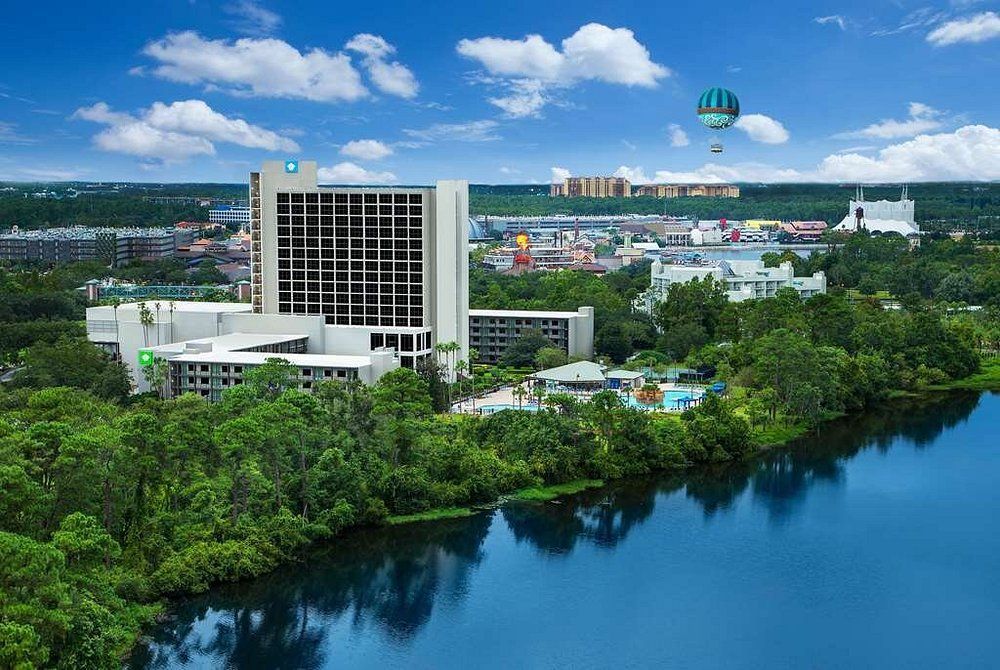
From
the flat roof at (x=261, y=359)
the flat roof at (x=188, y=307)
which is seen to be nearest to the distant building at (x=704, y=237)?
the flat roof at (x=188, y=307)

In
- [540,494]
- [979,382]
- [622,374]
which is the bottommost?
[540,494]

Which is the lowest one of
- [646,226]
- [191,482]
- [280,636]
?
[280,636]

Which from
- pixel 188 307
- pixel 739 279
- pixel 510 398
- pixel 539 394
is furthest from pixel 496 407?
pixel 739 279

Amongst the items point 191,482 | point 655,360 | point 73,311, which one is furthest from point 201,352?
point 73,311

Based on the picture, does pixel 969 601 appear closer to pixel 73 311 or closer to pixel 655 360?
pixel 655 360

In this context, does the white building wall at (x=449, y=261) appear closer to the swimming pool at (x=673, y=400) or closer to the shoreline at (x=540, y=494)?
the swimming pool at (x=673, y=400)

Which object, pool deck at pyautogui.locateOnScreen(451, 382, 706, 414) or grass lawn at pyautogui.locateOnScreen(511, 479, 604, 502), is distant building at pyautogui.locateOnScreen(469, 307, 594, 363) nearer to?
pool deck at pyautogui.locateOnScreen(451, 382, 706, 414)

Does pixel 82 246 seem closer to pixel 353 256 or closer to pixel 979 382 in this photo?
pixel 353 256
